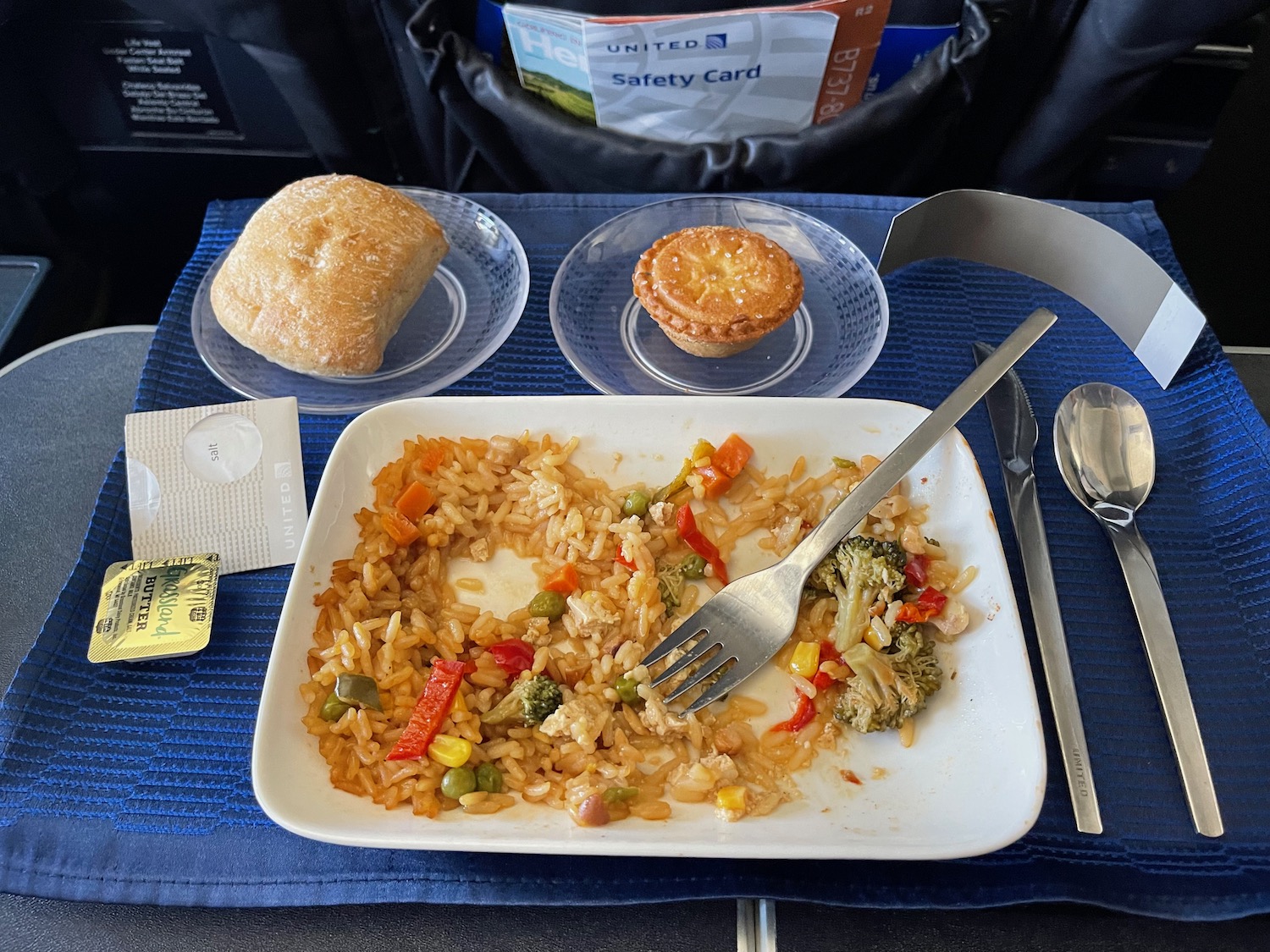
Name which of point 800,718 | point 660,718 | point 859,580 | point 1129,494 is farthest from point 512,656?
point 1129,494

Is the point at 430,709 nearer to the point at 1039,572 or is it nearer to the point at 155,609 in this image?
the point at 155,609

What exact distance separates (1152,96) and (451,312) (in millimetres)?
1932

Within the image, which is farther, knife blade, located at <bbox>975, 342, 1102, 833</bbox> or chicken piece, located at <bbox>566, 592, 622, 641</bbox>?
chicken piece, located at <bbox>566, 592, 622, 641</bbox>

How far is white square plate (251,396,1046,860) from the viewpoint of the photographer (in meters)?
1.21

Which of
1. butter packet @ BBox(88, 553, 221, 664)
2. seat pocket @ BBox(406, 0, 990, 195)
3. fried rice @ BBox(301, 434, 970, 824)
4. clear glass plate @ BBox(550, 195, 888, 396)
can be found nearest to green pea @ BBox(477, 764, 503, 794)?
fried rice @ BBox(301, 434, 970, 824)

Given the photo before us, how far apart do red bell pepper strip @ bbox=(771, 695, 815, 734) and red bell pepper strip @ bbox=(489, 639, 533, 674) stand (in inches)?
17.4

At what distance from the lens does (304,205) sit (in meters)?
1.90

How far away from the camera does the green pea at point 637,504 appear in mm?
1638

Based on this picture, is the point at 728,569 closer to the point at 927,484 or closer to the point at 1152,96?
the point at 927,484

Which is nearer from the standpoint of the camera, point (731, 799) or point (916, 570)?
point (731, 799)

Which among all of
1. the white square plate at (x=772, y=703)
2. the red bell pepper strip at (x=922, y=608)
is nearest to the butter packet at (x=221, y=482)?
the white square plate at (x=772, y=703)

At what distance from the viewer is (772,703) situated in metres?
1.47

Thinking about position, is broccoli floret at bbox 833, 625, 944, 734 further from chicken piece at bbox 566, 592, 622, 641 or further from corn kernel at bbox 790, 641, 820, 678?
chicken piece at bbox 566, 592, 622, 641

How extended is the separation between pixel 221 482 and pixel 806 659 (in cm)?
121
